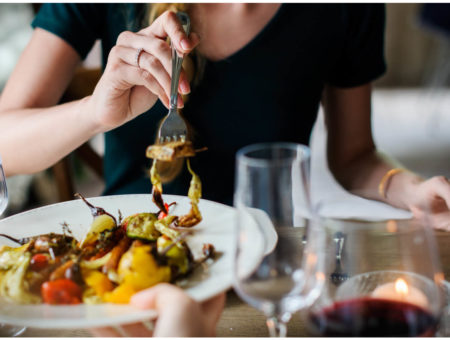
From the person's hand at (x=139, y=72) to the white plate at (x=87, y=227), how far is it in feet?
0.50

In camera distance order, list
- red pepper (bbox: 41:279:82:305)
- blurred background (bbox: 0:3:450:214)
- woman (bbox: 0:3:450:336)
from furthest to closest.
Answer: blurred background (bbox: 0:3:450:214)
woman (bbox: 0:3:450:336)
red pepper (bbox: 41:279:82:305)

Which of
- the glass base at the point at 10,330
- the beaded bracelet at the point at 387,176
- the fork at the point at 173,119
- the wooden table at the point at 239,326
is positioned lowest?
the wooden table at the point at 239,326

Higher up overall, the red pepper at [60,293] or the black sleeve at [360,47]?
the black sleeve at [360,47]

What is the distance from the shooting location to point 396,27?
4234 mm

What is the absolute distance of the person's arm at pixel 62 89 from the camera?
29.1 inches

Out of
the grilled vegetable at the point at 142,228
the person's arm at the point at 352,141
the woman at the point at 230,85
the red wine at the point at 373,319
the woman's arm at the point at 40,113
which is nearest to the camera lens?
the red wine at the point at 373,319

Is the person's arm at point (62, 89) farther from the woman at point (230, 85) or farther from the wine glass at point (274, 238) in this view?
the wine glass at point (274, 238)

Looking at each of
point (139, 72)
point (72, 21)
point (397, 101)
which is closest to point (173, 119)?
point (139, 72)

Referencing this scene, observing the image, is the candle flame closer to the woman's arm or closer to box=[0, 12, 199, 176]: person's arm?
box=[0, 12, 199, 176]: person's arm

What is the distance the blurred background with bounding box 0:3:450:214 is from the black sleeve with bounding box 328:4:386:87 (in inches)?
5.7

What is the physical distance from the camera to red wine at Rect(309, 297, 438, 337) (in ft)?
1.43

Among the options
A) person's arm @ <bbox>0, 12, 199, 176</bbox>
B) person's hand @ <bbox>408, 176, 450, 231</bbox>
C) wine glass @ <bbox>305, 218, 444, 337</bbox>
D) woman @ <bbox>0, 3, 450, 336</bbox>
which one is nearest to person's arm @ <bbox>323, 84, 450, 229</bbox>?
woman @ <bbox>0, 3, 450, 336</bbox>

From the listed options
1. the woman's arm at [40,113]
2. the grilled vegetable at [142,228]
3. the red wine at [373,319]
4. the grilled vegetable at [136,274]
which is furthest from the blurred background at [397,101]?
the red wine at [373,319]

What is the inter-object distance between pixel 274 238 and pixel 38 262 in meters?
0.28
